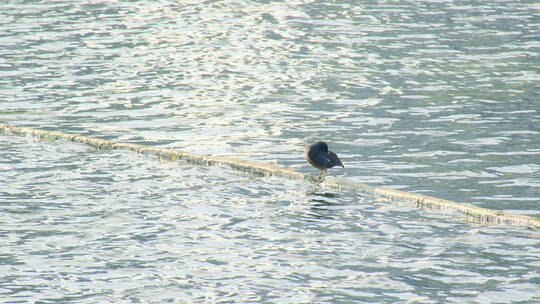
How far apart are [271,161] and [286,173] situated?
5.64 ft

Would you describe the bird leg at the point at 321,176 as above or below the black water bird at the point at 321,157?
below

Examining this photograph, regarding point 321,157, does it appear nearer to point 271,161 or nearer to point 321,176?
point 321,176

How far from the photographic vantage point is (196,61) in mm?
37281

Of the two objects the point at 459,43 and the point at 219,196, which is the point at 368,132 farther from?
the point at 459,43

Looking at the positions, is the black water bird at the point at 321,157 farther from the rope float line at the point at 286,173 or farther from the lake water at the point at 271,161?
the lake water at the point at 271,161

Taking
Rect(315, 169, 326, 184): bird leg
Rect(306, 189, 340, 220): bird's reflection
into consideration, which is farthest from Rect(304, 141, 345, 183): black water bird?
Rect(306, 189, 340, 220): bird's reflection

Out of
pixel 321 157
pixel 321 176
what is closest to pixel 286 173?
pixel 321 176

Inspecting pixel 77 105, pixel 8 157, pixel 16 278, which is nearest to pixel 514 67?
pixel 77 105

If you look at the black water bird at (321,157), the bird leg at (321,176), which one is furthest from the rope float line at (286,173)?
the black water bird at (321,157)

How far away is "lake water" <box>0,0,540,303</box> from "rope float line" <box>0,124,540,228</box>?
189 mm

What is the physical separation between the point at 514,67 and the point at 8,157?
1603 centimetres

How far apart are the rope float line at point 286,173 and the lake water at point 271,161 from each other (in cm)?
19

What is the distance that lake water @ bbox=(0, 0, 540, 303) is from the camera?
1512 cm

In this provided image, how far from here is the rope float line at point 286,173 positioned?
A: 1739 centimetres
